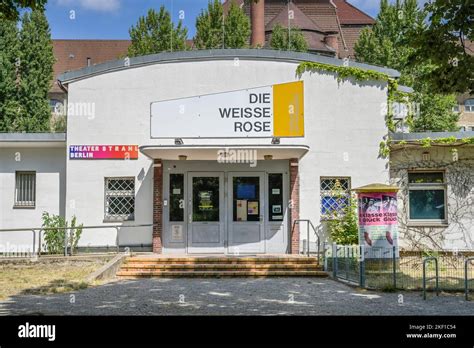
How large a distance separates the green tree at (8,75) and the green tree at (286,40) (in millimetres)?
18276

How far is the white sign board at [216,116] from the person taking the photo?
15.8 m

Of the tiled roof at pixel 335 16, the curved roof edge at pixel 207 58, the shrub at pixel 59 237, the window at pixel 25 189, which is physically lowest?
the shrub at pixel 59 237

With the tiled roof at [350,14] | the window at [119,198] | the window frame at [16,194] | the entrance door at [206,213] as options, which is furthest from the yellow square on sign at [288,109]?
the tiled roof at [350,14]

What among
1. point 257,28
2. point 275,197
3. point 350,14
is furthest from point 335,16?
point 275,197

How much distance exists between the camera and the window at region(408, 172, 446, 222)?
16.2m

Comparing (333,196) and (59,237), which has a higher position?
(333,196)

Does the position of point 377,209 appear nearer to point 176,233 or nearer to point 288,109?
point 288,109

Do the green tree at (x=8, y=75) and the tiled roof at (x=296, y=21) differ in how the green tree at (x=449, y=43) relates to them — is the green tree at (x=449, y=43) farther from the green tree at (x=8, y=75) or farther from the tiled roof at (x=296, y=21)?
the tiled roof at (x=296, y=21)

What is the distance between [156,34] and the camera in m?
36.3

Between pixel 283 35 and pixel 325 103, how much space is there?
2404 centimetres

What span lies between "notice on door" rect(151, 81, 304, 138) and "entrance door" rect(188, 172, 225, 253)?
1354mm

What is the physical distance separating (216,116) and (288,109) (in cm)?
220

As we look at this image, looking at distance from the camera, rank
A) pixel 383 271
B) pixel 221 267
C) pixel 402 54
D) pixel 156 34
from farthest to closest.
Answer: pixel 156 34 → pixel 402 54 → pixel 221 267 → pixel 383 271

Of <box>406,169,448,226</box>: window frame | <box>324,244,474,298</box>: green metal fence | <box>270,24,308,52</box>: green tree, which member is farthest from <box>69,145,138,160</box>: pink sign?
<box>270,24,308,52</box>: green tree
